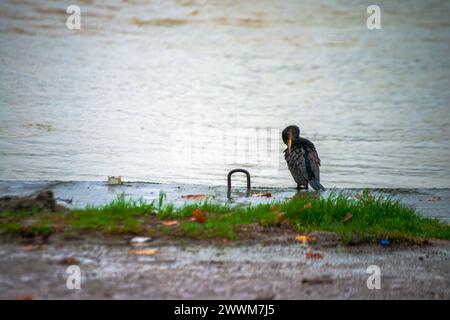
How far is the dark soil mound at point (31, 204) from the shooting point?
23.0 feet

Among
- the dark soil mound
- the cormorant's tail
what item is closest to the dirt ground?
the dark soil mound

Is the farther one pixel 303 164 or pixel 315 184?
pixel 303 164

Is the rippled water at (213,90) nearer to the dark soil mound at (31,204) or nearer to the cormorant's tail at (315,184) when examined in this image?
the cormorant's tail at (315,184)

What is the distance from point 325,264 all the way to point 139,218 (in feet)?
6.56

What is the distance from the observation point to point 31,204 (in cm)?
713

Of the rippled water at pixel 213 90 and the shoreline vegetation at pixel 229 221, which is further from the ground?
the rippled water at pixel 213 90

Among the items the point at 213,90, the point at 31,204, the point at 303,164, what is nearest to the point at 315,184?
the point at 303,164

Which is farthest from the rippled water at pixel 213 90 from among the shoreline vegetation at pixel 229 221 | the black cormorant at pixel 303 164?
the shoreline vegetation at pixel 229 221

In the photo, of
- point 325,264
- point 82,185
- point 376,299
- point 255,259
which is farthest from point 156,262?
point 82,185

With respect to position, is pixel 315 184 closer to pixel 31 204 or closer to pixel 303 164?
pixel 303 164

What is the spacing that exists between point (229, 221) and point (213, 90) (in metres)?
15.9

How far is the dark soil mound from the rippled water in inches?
195

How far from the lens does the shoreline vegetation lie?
20.9ft

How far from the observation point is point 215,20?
32.2m
